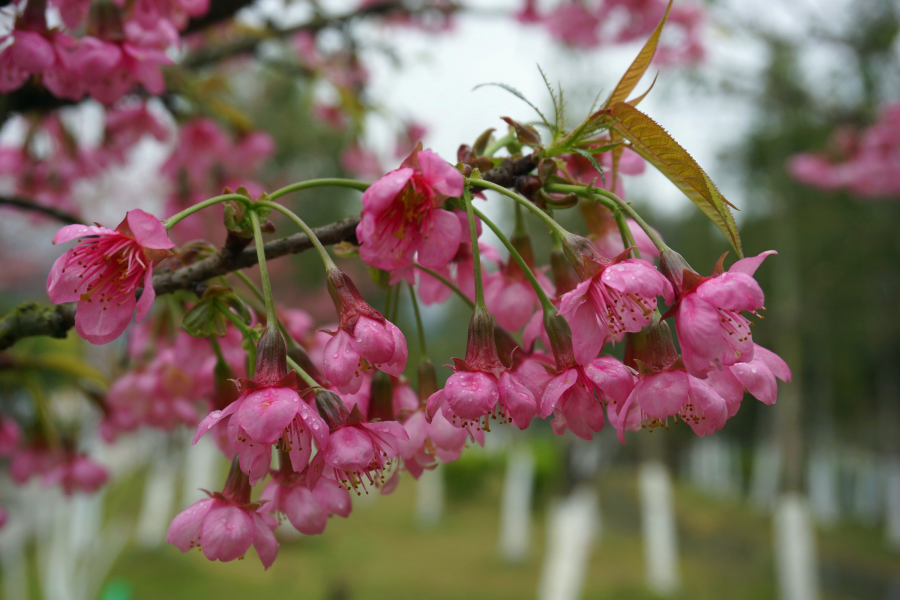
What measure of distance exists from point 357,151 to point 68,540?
3.85 m

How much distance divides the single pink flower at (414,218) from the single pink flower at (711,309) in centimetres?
24

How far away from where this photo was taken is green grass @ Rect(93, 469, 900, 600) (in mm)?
6074

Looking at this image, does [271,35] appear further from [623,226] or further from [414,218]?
[623,226]

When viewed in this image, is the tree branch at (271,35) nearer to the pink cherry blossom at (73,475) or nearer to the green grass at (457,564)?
the pink cherry blossom at (73,475)

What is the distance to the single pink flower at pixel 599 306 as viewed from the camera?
0.61 metres

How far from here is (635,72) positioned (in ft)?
2.24

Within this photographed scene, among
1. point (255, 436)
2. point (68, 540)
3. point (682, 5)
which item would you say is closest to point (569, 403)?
point (255, 436)

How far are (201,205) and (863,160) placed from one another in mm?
4502

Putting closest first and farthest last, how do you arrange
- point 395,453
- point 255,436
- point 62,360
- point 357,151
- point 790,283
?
point 255,436
point 395,453
point 62,360
point 357,151
point 790,283

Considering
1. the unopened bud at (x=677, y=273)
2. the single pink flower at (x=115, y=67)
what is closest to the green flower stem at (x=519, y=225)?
the unopened bud at (x=677, y=273)

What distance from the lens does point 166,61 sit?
1.09 m

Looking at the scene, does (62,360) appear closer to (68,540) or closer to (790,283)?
(68,540)

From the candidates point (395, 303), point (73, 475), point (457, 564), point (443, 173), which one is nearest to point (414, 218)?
point (443, 173)

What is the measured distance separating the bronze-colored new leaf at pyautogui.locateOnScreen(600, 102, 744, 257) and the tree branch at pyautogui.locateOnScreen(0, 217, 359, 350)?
1.07ft
